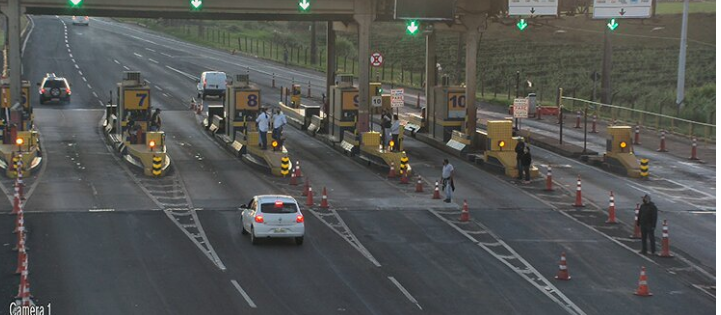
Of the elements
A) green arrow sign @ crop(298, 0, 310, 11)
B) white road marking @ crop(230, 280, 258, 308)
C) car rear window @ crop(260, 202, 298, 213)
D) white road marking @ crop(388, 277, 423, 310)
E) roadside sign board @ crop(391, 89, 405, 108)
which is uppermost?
green arrow sign @ crop(298, 0, 310, 11)

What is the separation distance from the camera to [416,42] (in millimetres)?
123375

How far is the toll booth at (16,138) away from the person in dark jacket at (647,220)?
2071 centimetres

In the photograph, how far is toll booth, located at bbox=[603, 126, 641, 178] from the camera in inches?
1807

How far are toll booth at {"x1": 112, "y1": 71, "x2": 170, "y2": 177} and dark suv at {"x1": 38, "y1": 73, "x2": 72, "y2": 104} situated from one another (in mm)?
16322

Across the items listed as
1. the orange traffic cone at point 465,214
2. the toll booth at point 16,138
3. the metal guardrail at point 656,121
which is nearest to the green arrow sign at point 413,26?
the metal guardrail at point 656,121

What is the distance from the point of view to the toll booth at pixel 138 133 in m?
43.0

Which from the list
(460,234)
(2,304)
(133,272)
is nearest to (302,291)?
(133,272)

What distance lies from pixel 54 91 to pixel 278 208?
41.3 meters

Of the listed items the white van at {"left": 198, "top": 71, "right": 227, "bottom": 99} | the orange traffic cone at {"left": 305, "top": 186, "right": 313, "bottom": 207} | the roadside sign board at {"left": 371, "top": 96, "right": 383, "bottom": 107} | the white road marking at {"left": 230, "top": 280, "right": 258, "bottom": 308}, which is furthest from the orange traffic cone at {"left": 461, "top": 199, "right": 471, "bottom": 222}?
the white van at {"left": 198, "top": 71, "right": 227, "bottom": 99}

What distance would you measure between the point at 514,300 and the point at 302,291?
4.51 m

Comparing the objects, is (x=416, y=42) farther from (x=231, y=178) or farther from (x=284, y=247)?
(x=284, y=247)

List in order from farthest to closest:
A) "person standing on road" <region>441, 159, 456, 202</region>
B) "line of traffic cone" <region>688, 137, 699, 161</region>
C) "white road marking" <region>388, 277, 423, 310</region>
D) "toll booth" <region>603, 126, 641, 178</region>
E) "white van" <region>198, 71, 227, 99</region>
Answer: "white van" <region>198, 71, 227, 99</region>, "line of traffic cone" <region>688, 137, 699, 161</region>, "toll booth" <region>603, 126, 641, 178</region>, "person standing on road" <region>441, 159, 456, 202</region>, "white road marking" <region>388, 277, 423, 310</region>

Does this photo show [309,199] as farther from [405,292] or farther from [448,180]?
[405,292]

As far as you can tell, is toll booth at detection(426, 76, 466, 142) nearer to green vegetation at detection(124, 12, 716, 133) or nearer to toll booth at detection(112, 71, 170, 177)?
toll booth at detection(112, 71, 170, 177)
